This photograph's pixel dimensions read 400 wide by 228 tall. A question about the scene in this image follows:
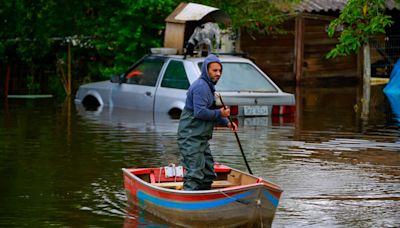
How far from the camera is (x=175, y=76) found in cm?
1920

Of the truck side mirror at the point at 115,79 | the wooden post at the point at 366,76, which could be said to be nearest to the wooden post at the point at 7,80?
the truck side mirror at the point at 115,79

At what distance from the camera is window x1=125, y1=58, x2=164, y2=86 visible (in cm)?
1989

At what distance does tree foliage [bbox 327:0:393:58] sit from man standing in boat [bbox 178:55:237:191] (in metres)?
11.9

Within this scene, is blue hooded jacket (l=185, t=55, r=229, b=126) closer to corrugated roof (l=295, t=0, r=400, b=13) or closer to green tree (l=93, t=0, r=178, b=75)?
green tree (l=93, t=0, r=178, b=75)

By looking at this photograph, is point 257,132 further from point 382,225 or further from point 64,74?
point 64,74

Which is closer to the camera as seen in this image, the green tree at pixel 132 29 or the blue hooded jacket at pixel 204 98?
the blue hooded jacket at pixel 204 98

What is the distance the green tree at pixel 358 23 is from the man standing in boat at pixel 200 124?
38.9 ft

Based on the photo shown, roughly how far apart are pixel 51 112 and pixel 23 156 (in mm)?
7291

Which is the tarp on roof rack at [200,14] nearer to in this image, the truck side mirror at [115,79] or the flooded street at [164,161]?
the truck side mirror at [115,79]

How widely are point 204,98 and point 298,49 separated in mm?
22125

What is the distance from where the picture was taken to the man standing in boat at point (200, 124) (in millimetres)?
9922

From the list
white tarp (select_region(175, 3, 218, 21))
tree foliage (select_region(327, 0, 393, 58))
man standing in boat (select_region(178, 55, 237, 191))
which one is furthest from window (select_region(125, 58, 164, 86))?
man standing in boat (select_region(178, 55, 237, 191))

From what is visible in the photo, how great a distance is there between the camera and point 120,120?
19766 millimetres

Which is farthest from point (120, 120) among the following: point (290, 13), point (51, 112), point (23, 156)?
point (290, 13)
